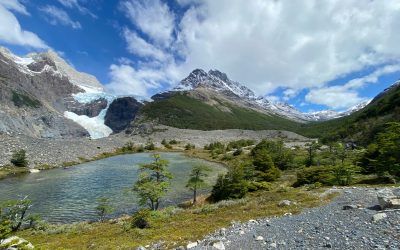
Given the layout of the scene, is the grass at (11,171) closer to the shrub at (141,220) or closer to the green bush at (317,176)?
the shrub at (141,220)

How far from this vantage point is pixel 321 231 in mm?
18156

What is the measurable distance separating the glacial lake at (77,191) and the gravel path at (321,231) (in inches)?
902

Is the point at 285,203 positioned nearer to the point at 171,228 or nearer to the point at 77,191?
the point at 171,228

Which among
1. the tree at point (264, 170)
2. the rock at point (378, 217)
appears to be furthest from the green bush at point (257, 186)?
the rock at point (378, 217)

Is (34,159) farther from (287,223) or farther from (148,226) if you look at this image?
(287,223)

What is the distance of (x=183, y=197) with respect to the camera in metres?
50.4

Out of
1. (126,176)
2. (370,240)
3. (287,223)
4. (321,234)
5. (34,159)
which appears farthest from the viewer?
(34,159)

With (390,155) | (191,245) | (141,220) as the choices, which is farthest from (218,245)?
(390,155)

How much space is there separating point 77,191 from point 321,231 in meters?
47.2

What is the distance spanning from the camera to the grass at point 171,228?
23.6m

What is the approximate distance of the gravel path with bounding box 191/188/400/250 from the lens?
51.7ft

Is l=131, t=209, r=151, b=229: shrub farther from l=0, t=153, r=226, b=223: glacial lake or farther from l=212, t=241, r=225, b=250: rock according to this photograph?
l=0, t=153, r=226, b=223: glacial lake

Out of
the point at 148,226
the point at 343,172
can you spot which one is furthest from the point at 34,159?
the point at 343,172

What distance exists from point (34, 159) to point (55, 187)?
116 ft
